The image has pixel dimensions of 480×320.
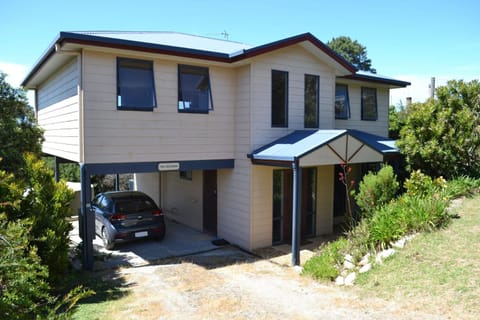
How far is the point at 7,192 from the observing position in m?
7.19

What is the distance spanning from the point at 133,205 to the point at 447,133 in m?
10.2

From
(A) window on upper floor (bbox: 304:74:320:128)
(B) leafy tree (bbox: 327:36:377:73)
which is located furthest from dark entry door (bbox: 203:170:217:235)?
(B) leafy tree (bbox: 327:36:377:73)

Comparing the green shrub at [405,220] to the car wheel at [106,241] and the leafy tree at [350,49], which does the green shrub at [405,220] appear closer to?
the car wheel at [106,241]

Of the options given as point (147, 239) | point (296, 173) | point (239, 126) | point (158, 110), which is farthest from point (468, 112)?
point (147, 239)

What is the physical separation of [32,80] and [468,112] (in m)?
16.1

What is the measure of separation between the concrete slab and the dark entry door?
372 millimetres

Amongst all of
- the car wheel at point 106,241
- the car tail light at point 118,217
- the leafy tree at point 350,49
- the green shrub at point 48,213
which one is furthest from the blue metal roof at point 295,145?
the leafy tree at point 350,49

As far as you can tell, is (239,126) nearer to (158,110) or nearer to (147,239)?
(158,110)

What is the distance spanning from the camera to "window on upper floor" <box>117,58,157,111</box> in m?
9.38

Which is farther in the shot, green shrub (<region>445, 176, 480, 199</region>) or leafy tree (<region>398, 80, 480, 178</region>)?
leafy tree (<region>398, 80, 480, 178</region>)

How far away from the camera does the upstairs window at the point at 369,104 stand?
50.6 ft

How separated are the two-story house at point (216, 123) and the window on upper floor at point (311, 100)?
4 cm

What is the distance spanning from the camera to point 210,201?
41.9ft

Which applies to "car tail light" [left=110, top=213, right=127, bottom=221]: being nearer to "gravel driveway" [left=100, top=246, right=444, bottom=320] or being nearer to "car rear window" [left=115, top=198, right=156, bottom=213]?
"car rear window" [left=115, top=198, right=156, bottom=213]
